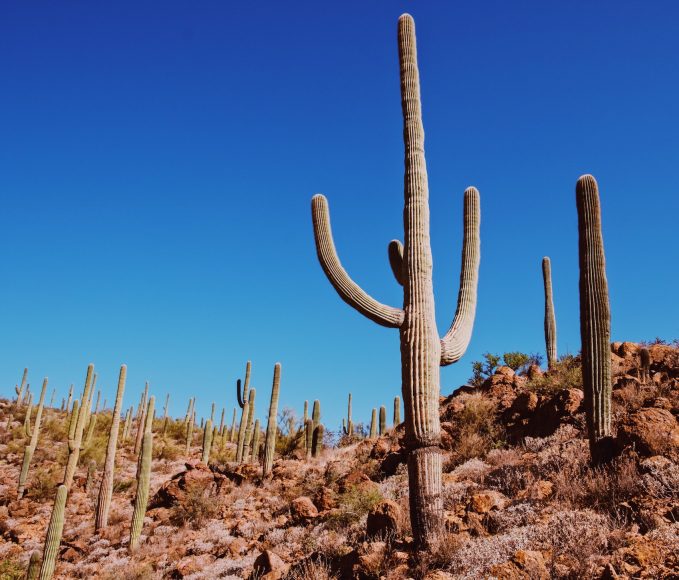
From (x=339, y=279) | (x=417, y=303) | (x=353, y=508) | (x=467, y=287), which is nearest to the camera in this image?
(x=417, y=303)

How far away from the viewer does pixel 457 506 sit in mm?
8602

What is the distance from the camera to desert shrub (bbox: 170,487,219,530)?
1512 centimetres

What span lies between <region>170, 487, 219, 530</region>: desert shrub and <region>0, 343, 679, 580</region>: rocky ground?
0.12ft

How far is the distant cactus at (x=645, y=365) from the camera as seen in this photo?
40.9 feet

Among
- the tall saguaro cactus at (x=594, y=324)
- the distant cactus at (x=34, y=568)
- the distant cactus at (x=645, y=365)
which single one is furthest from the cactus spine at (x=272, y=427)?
the tall saguaro cactus at (x=594, y=324)

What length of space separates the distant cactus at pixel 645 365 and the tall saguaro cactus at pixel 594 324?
4.36 meters

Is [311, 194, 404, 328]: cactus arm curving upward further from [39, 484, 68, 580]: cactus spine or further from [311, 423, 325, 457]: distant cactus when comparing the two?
[311, 423, 325, 457]: distant cactus

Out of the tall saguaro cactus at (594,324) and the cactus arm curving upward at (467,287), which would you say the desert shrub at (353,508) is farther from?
the tall saguaro cactus at (594,324)

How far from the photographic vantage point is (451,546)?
7070mm

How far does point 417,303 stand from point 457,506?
324 cm

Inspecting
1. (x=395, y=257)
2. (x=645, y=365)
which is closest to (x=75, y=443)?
(x=395, y=257)

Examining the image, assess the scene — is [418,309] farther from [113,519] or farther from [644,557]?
[113,519]

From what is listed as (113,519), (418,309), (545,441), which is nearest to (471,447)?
(545,441)

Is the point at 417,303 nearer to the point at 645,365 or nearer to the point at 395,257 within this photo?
the point at 395,257
